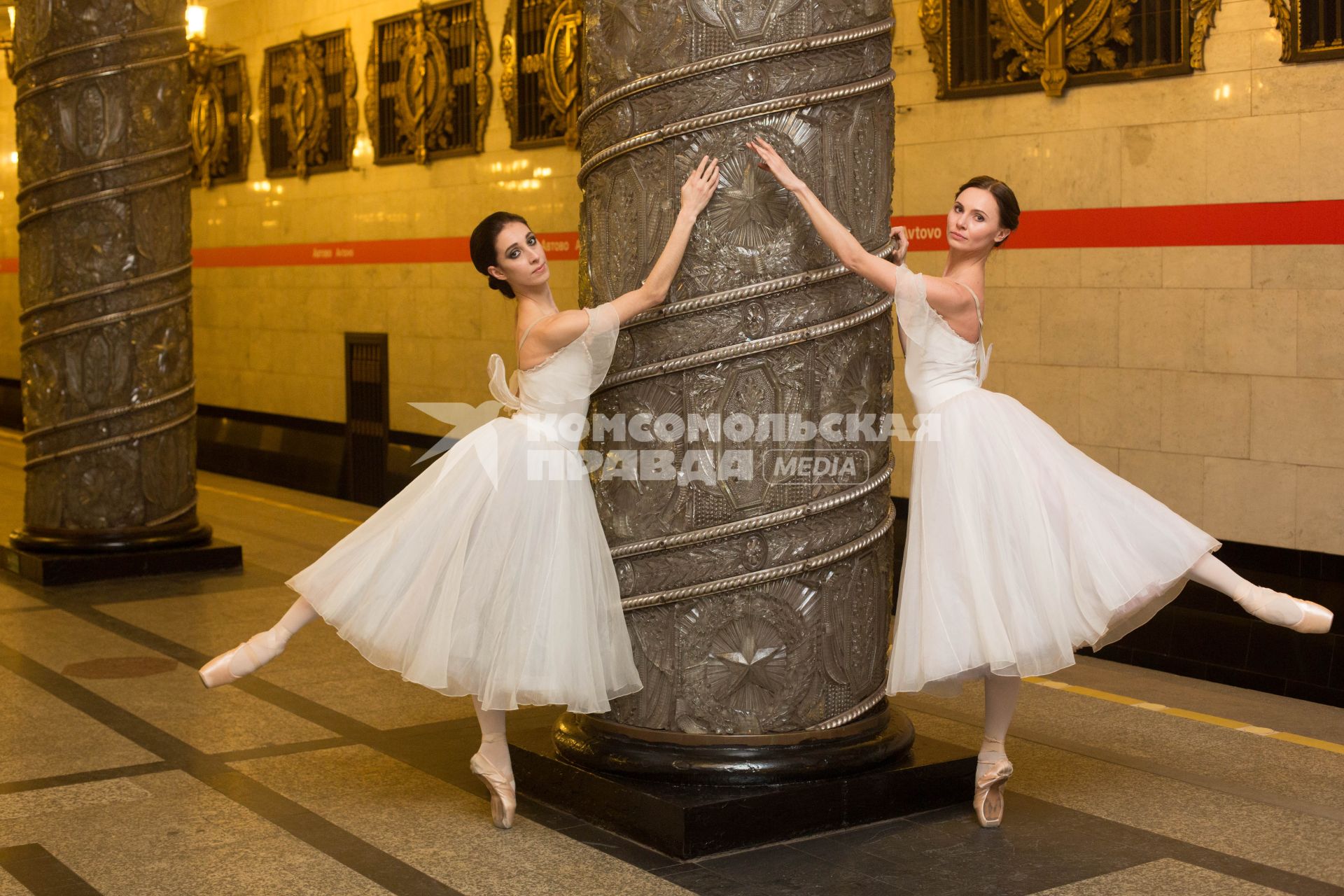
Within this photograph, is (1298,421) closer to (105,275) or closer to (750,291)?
(750,291)

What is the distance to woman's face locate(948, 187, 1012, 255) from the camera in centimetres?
468

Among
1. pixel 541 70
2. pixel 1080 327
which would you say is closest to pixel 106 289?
pixel 541 70

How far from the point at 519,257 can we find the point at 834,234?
0.95 m

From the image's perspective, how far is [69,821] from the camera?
4.72 m

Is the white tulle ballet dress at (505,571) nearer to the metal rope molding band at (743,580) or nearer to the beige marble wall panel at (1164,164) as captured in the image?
the metal rope molding band at (743,580)

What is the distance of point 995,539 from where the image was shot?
4.47m

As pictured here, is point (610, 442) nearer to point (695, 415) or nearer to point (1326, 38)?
point (695, 415)

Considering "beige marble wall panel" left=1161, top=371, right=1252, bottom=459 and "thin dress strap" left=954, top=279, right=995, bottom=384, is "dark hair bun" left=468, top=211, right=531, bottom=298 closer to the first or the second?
"thin dress strap" left=954, top=279, right=995, bottom=384

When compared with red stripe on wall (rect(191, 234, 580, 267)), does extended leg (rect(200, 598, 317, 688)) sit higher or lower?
lower

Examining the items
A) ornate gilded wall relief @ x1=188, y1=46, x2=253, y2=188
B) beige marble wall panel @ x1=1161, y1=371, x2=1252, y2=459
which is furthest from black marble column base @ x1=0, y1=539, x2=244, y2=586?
ornate gilded wall relief @ x1=188, y1=46, x2=253, y2=188

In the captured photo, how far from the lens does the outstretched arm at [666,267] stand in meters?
4.51

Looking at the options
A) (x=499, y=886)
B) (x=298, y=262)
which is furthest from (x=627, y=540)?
(x=298, y=262)

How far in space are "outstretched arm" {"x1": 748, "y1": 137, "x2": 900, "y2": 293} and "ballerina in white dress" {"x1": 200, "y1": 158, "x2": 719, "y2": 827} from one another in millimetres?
183

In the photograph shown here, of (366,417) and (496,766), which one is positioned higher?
(366,417)
